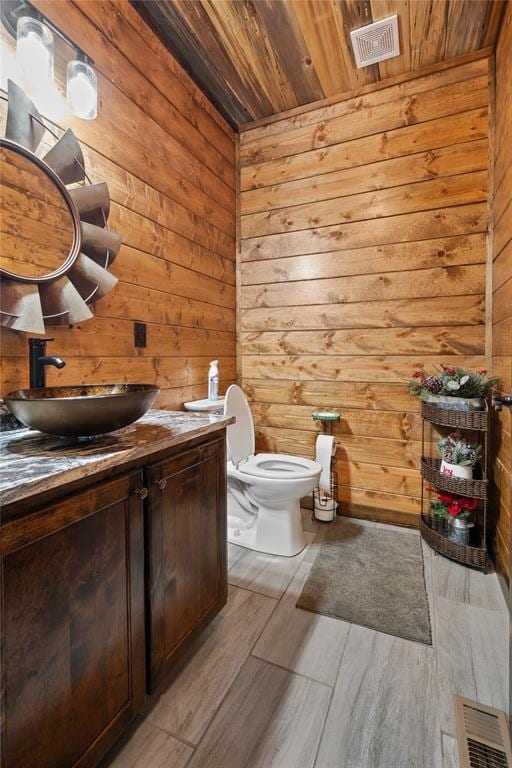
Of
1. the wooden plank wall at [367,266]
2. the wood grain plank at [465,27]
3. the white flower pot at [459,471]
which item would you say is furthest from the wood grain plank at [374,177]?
the white flower pot at [459,471]

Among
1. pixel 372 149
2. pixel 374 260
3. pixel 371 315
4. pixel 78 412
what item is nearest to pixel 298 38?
pixel 372 149

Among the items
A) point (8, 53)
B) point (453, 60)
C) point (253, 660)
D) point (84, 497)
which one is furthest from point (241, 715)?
point (453, 60)

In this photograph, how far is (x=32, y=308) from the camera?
121 cm

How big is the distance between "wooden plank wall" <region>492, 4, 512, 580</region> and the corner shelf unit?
7 cm

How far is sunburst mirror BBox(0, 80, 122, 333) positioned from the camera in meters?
1.15

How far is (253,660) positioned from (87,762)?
589 millimetres

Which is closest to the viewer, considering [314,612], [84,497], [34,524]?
[34,524]

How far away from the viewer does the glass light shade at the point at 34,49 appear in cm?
118

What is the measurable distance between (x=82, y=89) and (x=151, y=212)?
53 cm

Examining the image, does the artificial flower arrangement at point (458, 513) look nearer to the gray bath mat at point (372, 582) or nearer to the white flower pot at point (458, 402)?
the gray bath mat at point (372, 582)

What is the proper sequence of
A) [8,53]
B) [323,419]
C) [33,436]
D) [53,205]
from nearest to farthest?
[33,436] < [8,53] < [53,205] < [323,419]

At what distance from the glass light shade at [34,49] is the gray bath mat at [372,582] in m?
2.31

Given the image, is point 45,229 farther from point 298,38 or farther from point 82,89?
point 298,38

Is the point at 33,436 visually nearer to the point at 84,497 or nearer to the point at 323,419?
the point at 84,497
